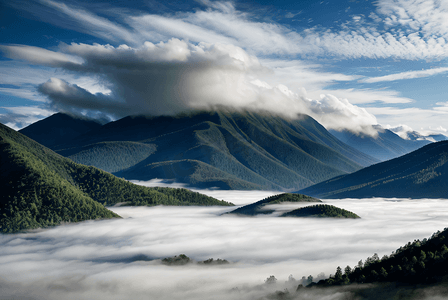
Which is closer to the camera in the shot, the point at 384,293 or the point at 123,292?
the point at 384,293

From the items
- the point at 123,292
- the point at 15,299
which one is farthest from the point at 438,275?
the point at 15,299

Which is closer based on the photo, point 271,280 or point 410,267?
point 410,267

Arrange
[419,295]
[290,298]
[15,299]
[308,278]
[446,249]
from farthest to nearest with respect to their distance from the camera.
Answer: [15,299]
[308,278]
[290,298]
[446,249]
[419,295]

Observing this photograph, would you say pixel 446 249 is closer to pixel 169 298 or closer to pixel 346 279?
pixel 346 279

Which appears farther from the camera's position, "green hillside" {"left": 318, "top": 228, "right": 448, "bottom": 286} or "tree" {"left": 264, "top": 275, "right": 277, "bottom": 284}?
"tree" {"left": 264, "top": 275, "right": 277, "bottom": 284}

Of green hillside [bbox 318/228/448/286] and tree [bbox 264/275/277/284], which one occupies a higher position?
green hillside [bbox 318/228/448/286]

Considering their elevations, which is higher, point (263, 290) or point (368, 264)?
point (368, 264)

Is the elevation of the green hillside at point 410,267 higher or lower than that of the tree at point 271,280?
higher

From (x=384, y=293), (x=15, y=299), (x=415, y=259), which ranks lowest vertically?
(x=15, y=299)

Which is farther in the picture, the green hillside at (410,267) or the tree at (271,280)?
the tree at (271,280)

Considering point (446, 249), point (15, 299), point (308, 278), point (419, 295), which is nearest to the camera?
point (419, 295)

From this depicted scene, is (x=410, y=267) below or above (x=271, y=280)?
above
